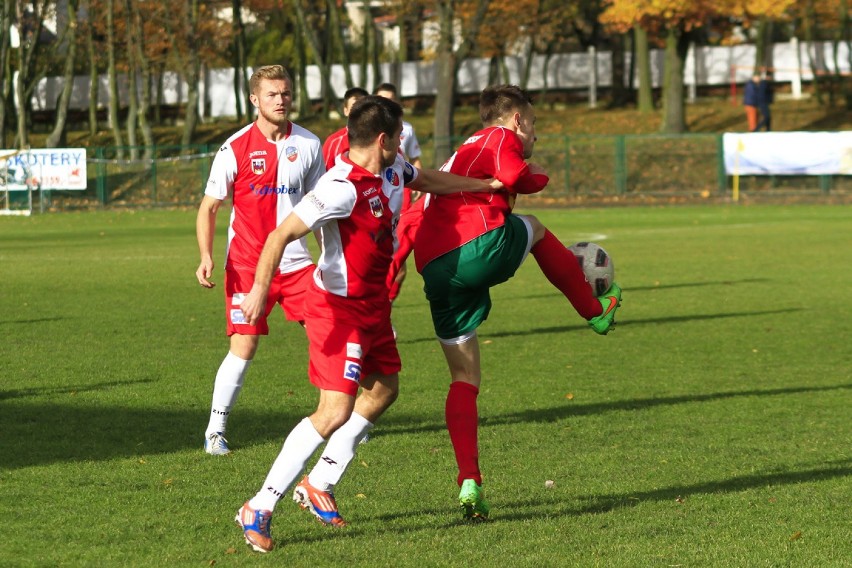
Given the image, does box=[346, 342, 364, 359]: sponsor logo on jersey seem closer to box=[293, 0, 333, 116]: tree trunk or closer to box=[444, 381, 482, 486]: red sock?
box=[444, 381, 482, 486]: red sock

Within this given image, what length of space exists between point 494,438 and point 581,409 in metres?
1.18

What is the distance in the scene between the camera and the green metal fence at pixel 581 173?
37781mm

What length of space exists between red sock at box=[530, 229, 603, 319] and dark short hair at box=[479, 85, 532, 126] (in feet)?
2.21

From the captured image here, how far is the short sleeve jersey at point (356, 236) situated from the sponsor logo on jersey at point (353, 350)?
0.12 metres

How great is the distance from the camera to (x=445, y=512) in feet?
20.0

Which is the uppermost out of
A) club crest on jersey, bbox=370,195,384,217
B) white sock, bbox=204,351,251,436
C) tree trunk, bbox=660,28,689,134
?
tree trunk, bbox=660,28,689,134

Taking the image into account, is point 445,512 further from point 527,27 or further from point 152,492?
point 527,27

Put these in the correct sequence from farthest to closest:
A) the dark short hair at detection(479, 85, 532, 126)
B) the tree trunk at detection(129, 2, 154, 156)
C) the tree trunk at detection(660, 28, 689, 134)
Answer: the tree trunk at detection(129, 2, 154, 156)
the tree trunk at detection(660, 28, 689, 134)
the dark short hair at detection(479, 85, 532, 126)

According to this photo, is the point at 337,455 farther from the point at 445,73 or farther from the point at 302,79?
the point at 302,79

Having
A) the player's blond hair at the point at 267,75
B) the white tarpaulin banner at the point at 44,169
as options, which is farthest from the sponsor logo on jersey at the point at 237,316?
the white tarpaulin banner at the point at 44,169

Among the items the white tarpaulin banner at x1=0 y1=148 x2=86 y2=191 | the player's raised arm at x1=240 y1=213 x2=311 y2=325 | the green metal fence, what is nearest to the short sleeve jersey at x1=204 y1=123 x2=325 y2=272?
the player's raised arm at x1=240 y1=213 x2=311 y2=325

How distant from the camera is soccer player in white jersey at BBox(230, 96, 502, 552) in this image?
17.6 feet

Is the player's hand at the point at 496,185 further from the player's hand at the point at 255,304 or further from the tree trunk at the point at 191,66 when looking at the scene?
the tree trunk at the point at 191,66

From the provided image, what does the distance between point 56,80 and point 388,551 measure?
6407 centimetres
